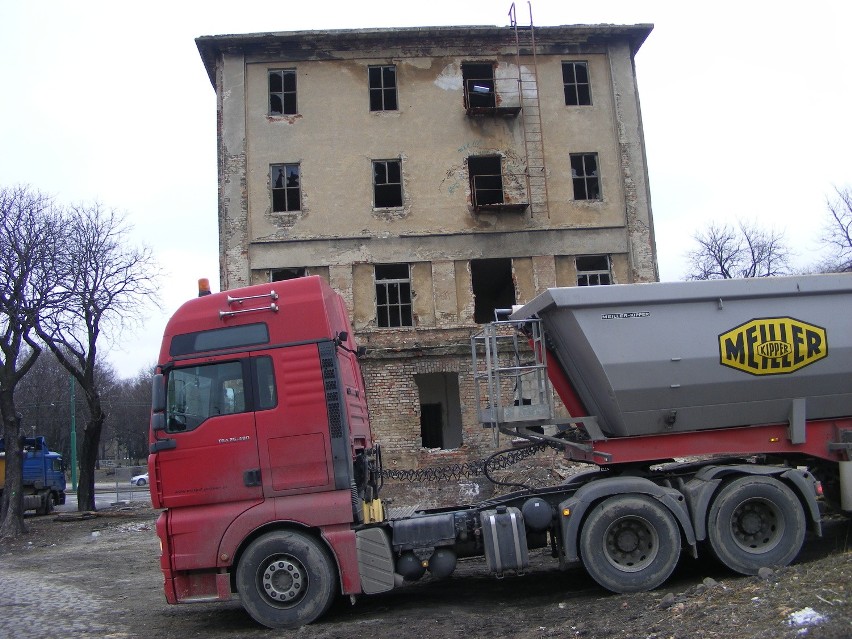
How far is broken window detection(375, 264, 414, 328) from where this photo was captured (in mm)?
21938

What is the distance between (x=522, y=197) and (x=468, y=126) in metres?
2.73

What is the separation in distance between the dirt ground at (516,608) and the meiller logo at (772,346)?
207cm

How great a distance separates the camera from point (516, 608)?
8.06 metres

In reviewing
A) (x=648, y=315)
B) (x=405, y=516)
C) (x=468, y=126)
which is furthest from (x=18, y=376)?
(x=648, y=315)

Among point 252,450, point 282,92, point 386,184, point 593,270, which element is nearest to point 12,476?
point 386,184

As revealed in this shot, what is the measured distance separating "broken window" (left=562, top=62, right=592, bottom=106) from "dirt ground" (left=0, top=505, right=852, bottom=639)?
16.6m

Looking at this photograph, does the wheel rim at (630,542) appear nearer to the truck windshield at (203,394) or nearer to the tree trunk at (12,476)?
the truck windshield at (203,394)

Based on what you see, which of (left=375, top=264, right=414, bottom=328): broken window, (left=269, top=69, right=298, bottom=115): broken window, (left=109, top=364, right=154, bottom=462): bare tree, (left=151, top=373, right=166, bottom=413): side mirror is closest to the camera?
(left=151, top=373, right=166, bottom=413): side mirror

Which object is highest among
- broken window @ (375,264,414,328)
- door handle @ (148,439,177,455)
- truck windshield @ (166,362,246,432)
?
broken window @ (375,264,414,328)

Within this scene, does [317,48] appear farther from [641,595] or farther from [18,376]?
[641,595]

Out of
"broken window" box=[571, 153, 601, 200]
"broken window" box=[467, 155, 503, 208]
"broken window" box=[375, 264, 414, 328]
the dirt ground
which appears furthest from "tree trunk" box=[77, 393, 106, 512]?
"broken window" box=[571, 153, 601, 200]

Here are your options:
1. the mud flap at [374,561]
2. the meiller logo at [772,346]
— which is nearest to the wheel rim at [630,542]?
the meiller logo at [772,346]

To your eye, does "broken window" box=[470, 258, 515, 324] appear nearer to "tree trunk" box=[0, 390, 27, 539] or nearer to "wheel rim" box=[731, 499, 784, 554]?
"tree trunk" box=[0, 390, 27, 539]

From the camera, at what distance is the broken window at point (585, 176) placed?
2312cm
